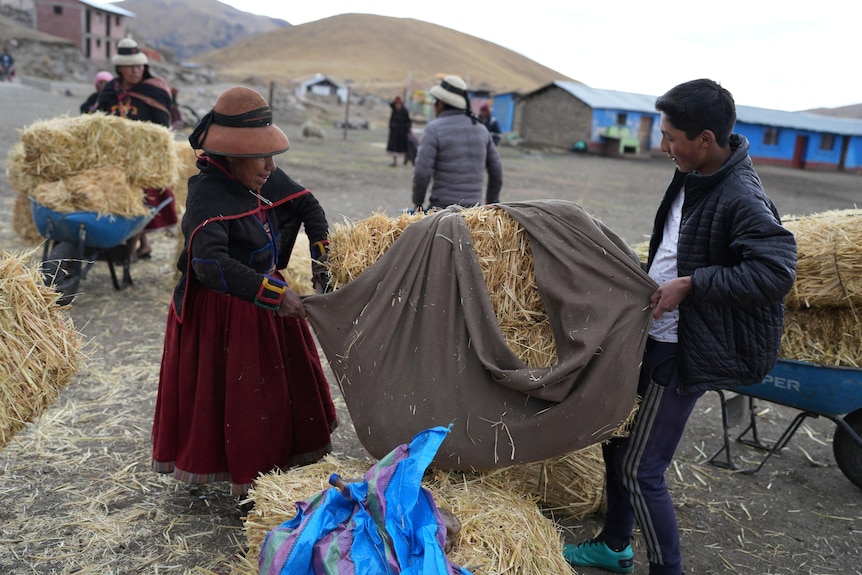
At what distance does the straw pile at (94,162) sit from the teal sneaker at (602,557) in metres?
4.95

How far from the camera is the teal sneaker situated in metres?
3.30

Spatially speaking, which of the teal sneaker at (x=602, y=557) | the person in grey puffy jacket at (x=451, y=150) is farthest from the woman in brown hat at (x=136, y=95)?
the teal sneaker at (x=602, y=557)

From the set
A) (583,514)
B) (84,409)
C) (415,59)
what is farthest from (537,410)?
(415,59)

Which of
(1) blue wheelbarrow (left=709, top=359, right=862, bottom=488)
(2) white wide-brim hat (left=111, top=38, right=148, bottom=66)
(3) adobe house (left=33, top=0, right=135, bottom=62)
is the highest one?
(3) adobe house (left=33, top=0, right=135, bottom=62)

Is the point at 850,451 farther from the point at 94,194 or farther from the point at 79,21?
the point at 79,21

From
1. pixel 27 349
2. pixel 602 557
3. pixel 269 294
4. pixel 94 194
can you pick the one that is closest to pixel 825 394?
pixel 602 557

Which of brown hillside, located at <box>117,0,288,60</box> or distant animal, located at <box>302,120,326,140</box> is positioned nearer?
distant animal, located at <box>302,120,326,140</box>

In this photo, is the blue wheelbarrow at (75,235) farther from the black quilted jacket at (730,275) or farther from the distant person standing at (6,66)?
the distant person standing at (6,66)

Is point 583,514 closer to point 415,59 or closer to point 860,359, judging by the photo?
point 860,359

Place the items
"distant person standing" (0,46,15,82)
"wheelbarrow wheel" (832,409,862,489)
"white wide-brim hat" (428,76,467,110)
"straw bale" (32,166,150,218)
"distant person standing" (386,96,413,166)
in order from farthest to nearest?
"distant person standing" (0,46,15,82), "distant person standing" (386,96,413,166), "straw bale" (32,166,150,218), "white wide-brim hat" (428,76,467,110), "wheelbarrow wheel" (832,409,862,489)

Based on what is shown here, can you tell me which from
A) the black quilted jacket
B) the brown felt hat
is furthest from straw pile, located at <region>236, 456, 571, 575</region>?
the brown felt hat

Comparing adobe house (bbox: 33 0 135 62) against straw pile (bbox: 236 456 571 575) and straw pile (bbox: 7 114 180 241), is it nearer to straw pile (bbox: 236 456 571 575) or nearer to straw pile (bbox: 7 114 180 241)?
straw pile (bbox: 7 114 180 241)

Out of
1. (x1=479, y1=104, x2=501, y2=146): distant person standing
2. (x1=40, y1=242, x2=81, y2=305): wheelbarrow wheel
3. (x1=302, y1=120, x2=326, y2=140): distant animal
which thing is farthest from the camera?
(x1=302, y1=120, x2=326, y2=140): distant animal

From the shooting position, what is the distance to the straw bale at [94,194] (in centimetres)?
624
